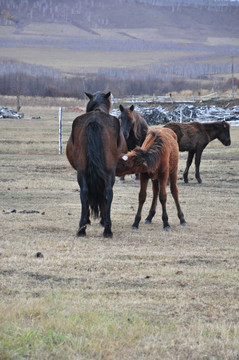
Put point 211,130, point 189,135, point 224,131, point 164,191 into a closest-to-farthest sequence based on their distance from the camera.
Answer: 1. point 164,191
2. point 189,135
3. point 211,130
4. point 224,131

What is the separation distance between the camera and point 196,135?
1875cm

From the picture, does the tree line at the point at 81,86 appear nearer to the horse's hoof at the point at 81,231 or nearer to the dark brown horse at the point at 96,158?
the dark brown horse at the point at 96,158

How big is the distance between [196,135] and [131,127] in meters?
2.94

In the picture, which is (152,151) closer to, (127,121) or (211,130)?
(127,121)

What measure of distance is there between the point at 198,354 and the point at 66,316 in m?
1.20

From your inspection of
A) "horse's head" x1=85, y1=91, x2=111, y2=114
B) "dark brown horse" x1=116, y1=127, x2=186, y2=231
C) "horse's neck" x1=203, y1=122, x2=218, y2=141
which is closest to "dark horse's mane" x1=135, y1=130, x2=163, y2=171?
"dark brown horse" x1=116, y1=127, x2=186, y2=231

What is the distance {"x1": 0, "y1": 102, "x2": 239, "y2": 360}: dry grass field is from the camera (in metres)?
4.82

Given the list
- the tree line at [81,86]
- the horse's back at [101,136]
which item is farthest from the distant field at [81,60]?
the horse's back at [101,136]

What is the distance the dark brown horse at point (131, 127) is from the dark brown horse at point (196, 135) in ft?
2.73

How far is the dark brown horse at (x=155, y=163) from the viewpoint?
Result: 9.59m

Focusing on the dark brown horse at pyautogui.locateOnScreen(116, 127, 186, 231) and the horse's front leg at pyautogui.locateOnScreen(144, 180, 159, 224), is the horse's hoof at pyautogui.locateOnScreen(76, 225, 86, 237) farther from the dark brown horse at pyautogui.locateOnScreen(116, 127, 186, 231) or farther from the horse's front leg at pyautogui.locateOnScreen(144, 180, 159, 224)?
the horse's front leg at pyautogui.locateOnScreen(144, 180, 159, 224)

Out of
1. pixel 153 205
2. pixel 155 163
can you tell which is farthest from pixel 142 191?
pixel 155 163

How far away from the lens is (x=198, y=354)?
4.75 m

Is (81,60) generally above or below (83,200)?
above
